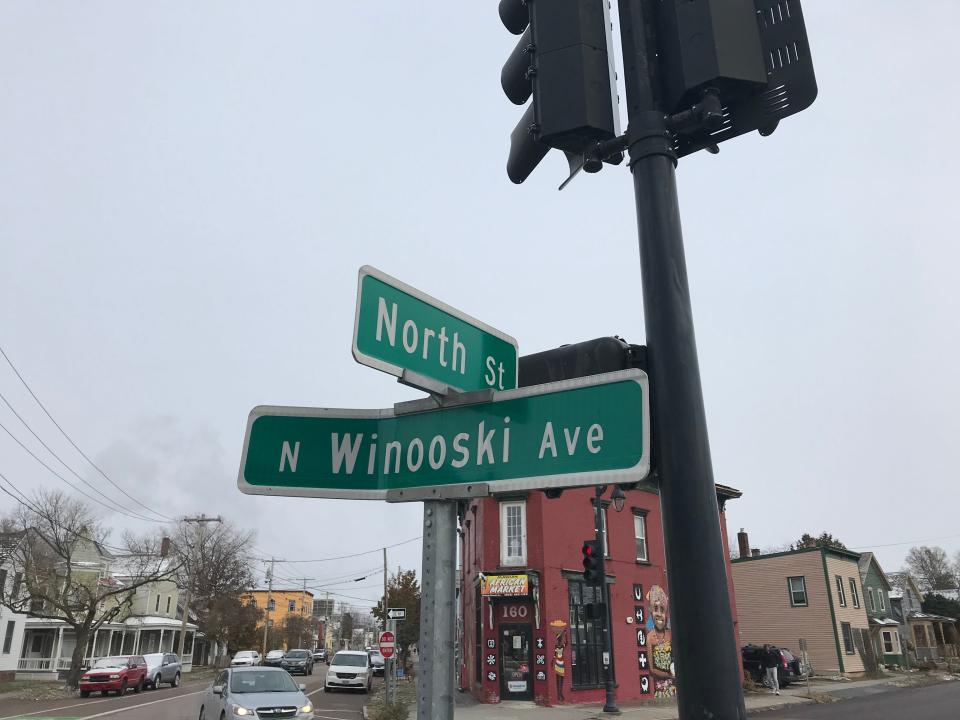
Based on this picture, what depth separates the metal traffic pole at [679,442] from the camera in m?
2.21

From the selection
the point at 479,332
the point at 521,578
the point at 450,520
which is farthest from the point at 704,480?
the point at 521,578

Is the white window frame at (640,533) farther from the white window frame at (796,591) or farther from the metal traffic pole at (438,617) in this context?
the metal traffic pole at (438,617)

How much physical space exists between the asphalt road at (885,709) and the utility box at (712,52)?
21.2 meters

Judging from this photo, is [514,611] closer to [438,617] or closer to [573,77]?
[438,617]

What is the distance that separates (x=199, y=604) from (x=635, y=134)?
64.6 meters

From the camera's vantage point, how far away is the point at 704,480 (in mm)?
2365

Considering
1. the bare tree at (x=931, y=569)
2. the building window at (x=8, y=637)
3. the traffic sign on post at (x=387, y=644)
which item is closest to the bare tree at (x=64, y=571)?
the building window at (x=8, y=637)

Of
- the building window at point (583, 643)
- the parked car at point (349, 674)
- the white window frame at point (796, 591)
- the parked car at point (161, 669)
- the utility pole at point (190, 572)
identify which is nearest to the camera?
the building window at point (583, 643)

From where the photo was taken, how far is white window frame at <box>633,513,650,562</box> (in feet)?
87.5

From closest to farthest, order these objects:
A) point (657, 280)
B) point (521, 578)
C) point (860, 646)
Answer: point (657, 280)
point (521, 578)
point (860, 646)

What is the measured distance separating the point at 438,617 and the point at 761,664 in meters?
34.0

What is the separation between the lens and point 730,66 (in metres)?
2.75

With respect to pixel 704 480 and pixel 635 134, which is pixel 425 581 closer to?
pixel 704 480

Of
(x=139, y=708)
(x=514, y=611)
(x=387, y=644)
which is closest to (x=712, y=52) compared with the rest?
(x=387, y=644)
